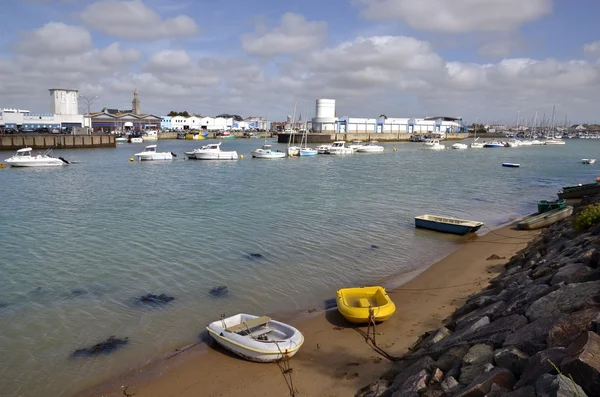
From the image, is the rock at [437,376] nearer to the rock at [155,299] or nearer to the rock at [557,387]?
the rock at [557,387]

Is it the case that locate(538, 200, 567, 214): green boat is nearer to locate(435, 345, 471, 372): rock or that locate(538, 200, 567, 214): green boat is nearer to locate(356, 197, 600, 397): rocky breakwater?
locate(356, 197, 600, 397): rocky breakwater

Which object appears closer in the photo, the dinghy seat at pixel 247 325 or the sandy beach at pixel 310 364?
the sandy beach at pixel 310 364

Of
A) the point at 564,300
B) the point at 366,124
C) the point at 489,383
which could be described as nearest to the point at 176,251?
the point at 564,300

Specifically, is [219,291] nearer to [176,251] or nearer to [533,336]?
[176,251]

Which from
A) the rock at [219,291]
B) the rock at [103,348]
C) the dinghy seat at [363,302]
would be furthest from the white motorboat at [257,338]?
the rock at [219,291]

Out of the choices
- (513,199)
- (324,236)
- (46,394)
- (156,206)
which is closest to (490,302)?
(46,394)

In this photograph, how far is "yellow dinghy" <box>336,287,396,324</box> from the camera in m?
11.9

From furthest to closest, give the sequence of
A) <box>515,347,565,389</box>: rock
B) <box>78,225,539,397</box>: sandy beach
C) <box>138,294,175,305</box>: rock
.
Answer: <box>138,294,175,305</box>: rock → <box>78,225,539,397</box>: sandy beach → <box>515,347,565,389</box>: rock

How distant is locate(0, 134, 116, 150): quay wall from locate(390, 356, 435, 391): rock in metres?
94.9

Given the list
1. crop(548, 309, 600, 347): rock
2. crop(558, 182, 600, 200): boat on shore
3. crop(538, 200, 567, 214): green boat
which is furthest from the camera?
crop(558, 182, 600, 200): boat on shore

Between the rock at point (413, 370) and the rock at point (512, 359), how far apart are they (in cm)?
131

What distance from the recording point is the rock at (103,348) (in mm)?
11127

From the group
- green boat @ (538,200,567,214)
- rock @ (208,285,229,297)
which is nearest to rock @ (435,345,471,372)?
rock @ (208,285,229,297)

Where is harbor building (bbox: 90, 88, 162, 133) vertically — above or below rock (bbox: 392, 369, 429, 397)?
above
